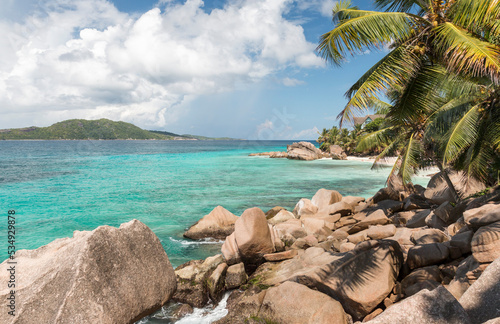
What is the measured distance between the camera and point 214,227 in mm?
14836

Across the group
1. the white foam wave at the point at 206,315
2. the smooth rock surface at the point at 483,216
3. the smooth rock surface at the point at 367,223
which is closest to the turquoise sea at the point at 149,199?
the white foam wave at the point at 206,315

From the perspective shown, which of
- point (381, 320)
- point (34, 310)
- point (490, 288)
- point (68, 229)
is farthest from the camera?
point (68, 229)

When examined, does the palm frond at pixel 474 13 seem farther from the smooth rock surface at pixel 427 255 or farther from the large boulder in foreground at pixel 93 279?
the large boulder in foreground at pixel 93 279

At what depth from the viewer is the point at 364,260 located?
7.27m

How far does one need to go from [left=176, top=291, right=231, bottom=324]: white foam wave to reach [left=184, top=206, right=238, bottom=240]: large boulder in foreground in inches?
235

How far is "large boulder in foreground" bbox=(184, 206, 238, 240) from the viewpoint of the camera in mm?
14641

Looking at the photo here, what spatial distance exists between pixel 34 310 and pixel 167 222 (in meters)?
12.2

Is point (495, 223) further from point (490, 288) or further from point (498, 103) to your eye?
point (498, 103)

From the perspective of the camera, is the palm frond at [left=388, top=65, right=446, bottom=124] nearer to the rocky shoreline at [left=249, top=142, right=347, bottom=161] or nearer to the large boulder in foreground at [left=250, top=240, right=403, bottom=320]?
the large boulder in foreground at [left=250, top=240, right=403, bottom=320]

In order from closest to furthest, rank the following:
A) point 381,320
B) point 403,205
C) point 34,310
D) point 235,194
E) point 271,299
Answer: point 381,320, point 34,310, point 271,299, point 403,205, point 235,194

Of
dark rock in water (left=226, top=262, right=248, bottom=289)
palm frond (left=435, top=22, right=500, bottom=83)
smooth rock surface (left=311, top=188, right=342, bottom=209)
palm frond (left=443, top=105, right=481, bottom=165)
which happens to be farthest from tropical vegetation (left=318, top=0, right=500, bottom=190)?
smooth rock surface (left=311, top=188, right=342, bottom=209)

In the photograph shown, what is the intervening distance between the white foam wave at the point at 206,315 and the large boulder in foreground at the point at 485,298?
607cm

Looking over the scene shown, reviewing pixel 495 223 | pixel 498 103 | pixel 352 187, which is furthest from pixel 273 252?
pixel 352 187

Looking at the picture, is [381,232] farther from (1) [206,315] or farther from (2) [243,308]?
(1) [206,315]
